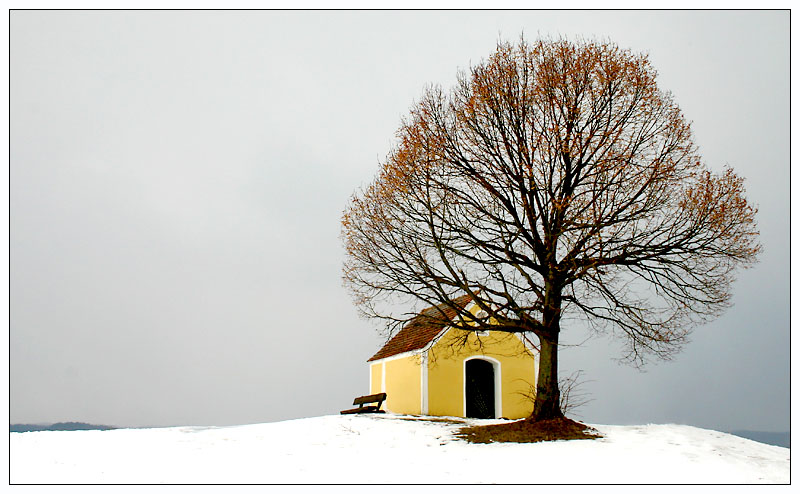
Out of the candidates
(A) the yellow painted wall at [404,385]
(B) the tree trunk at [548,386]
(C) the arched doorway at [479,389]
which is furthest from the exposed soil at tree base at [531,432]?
(C) the arched doorway at [479,389]

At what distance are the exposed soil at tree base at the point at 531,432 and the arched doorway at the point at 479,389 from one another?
6159 mm

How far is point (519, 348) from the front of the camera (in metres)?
24.5

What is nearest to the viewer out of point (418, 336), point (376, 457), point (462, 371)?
point (376, 457)

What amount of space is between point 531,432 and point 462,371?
24.9 feet

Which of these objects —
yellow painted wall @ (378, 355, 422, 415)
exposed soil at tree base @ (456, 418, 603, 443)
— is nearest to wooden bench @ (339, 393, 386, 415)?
yellow painted wall @ (378, 355, 422, 415)

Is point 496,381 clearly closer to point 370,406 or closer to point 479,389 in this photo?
point 479,389

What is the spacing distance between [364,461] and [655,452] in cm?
625

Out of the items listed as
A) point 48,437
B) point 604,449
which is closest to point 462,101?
point 604,449

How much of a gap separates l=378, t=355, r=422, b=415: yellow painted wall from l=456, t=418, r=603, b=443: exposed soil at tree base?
5489 millimetres

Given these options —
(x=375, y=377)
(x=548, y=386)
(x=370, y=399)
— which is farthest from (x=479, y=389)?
(x=548, y=386)

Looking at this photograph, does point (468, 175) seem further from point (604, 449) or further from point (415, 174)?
point (604, 449)

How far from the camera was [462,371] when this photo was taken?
2345 cm

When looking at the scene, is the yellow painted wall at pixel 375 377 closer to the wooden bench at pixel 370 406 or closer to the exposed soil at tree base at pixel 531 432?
the wooden bench at pixel 370 406

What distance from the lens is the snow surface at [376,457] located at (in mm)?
11914
